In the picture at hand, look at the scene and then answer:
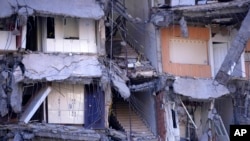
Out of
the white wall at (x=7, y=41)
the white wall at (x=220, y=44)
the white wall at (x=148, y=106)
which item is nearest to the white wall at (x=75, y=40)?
the white wall at (x=7, y=41)

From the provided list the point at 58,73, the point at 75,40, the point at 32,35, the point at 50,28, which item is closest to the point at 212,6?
the point at 75,40

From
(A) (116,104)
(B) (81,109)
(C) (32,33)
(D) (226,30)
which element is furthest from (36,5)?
(D) (226,30)

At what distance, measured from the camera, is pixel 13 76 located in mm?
25078

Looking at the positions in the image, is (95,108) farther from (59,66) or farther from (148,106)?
(148,106)

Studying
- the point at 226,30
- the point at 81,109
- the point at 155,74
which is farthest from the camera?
the point at 226,30

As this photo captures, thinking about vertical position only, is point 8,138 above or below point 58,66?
below

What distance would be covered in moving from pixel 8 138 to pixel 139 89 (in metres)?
Answer: 6.05

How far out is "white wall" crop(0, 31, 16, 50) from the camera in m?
25.8

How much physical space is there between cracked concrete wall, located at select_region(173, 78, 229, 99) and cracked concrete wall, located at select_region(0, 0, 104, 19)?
4.66m

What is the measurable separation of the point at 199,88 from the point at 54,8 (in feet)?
23.9

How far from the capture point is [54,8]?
25891mm

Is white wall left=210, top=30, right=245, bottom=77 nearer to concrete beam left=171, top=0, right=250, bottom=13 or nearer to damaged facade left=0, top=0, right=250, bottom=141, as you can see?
damaged facade left=0, top=0, right=250, bottom=141

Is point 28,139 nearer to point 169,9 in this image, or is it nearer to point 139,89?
point 139,89

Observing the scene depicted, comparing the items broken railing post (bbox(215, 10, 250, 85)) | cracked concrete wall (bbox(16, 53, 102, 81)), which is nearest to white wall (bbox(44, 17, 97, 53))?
cracked concrete wall (bbox(16, 53, 102, 81))
